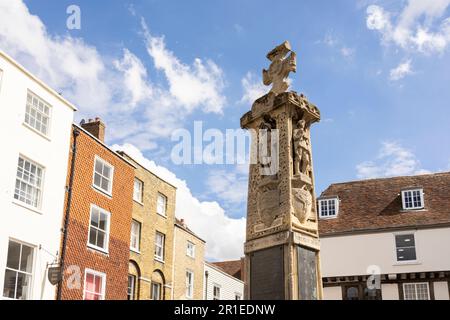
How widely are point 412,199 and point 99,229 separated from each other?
664 inches

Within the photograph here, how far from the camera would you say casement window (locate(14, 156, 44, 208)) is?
17791 millimetres

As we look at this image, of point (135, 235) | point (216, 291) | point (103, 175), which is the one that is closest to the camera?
point (103, 175)

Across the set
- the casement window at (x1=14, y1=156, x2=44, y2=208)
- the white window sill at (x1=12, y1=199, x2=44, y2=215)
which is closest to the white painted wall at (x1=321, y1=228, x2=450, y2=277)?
the white window sill at (x1=12, y1=199, x2=44, y2=215)

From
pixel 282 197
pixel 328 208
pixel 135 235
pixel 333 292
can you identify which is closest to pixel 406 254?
pixel 333 292

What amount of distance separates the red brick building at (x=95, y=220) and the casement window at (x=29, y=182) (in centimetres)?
162

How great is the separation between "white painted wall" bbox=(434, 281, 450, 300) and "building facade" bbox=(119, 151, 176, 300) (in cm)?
1302

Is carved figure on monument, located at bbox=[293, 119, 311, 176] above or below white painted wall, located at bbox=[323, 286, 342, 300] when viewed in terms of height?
above

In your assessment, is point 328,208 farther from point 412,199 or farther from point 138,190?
point 138,190

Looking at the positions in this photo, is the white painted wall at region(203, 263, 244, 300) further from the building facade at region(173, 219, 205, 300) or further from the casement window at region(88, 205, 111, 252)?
the casement window at region(88, 205, 111, 252)

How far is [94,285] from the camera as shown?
69.4ft

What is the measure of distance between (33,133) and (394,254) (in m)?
18.5

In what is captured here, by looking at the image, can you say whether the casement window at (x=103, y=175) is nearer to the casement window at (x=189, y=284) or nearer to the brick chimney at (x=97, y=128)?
the brick chimney at (x=97, y=128)

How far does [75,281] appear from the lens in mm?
19969

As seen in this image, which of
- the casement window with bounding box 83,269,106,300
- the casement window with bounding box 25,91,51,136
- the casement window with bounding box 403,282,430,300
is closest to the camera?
the casement window with bounding box 25,91,51,136
